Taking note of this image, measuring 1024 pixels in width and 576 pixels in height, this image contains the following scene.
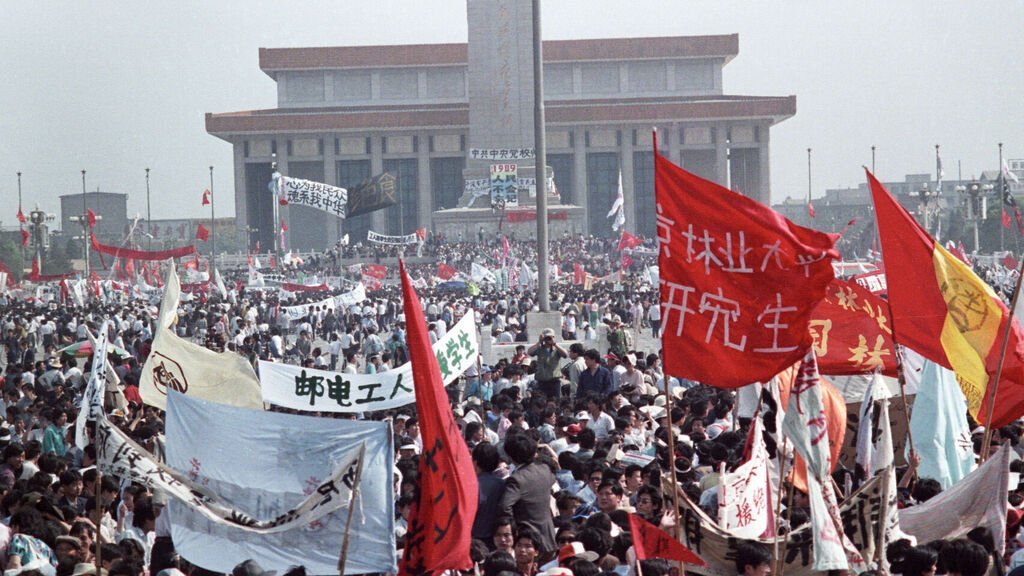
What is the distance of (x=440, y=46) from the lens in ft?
230

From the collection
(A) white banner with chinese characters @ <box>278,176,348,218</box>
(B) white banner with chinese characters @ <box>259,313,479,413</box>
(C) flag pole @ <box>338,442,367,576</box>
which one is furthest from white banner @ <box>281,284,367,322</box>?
(C) flag pole @ <box>338,442,367,576</box>

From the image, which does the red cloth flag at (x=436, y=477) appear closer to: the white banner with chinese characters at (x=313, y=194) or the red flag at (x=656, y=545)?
the red flag at (x=656, y=545)

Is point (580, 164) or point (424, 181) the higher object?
point (580, 164)

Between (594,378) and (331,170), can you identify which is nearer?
(594,378)

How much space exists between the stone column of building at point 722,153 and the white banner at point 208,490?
59572 millimetres

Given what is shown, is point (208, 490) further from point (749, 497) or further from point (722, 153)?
point (722, 153)

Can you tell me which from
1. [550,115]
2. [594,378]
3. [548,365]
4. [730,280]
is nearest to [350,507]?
[730,280]

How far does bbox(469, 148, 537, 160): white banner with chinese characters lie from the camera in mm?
57562

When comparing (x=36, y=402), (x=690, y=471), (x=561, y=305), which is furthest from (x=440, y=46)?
(x=690, y=471)

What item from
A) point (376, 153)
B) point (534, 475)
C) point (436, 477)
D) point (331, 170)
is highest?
point (376, 153)

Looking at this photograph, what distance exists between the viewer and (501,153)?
58.0 m

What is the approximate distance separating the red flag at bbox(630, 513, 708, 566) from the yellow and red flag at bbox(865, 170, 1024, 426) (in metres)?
1.94

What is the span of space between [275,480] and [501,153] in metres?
52.8

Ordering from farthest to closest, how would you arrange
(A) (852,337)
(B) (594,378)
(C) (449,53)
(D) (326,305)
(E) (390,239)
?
1. (C) (449,53)
2. (E) (390,239)
3. (D) (326,305)
4. (B) (594,378)
5. (A) (852,337)
